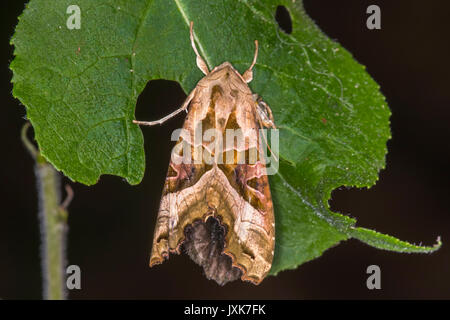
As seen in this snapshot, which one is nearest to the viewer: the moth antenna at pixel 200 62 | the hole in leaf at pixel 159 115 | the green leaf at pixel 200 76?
the green leaf at pixel 200 76

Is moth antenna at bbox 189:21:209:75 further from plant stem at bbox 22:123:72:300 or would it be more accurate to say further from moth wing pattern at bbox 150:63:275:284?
plant stem at bbox 22:123:72:300

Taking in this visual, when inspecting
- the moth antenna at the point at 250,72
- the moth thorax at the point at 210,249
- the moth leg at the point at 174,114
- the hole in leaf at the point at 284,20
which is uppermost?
the hole in leaf at the point at 284,20

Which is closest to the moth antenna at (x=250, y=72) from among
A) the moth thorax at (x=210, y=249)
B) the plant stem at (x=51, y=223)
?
the moth thorax at (x=210, y=249)

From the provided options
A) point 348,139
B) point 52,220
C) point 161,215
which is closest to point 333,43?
point 348,139

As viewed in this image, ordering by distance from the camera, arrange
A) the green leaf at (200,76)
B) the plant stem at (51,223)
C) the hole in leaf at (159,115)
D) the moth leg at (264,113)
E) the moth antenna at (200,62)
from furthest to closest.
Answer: the hole in leaf at (159,115), the plant stem at (51,223), the moth leg at (264,113), the moth antenna at (200,62), the green leaf at (200,76)

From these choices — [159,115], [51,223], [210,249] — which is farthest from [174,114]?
[51,223]

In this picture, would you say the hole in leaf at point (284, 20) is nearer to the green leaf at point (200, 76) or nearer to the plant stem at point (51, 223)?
the green leaf at point (200, 76)
